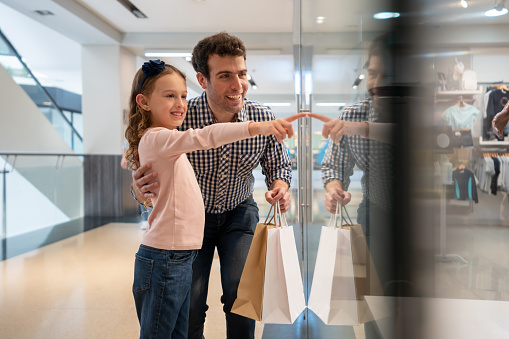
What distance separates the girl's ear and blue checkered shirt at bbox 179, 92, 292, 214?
8.8 inches

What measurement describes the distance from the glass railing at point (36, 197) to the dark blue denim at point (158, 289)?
13.2 feet

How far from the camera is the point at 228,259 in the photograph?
157 cm

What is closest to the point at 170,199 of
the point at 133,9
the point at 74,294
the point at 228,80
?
the point at 228,80

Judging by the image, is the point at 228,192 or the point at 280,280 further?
the point at 228,192

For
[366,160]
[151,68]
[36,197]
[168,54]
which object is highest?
[168,54]

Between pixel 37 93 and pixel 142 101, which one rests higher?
pixel 37 93

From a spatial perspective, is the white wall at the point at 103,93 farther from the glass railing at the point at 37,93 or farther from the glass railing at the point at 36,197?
the glass railing at the point at 36,197

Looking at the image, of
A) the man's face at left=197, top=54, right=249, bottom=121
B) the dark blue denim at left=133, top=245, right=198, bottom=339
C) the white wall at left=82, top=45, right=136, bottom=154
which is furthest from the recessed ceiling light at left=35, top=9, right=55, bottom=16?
the dark blue denim at left=133, top=245, right=198, bottom=339

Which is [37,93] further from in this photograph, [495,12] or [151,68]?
[495,12]

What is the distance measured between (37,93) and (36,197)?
1929 mm

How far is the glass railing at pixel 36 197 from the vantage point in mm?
5576

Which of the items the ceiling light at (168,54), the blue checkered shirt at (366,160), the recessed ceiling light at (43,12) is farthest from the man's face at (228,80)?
the ceiling light at (168,54)

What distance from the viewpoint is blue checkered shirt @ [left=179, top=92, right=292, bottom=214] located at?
5.23ft

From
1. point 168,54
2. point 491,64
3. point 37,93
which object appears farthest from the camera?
point 168,54
